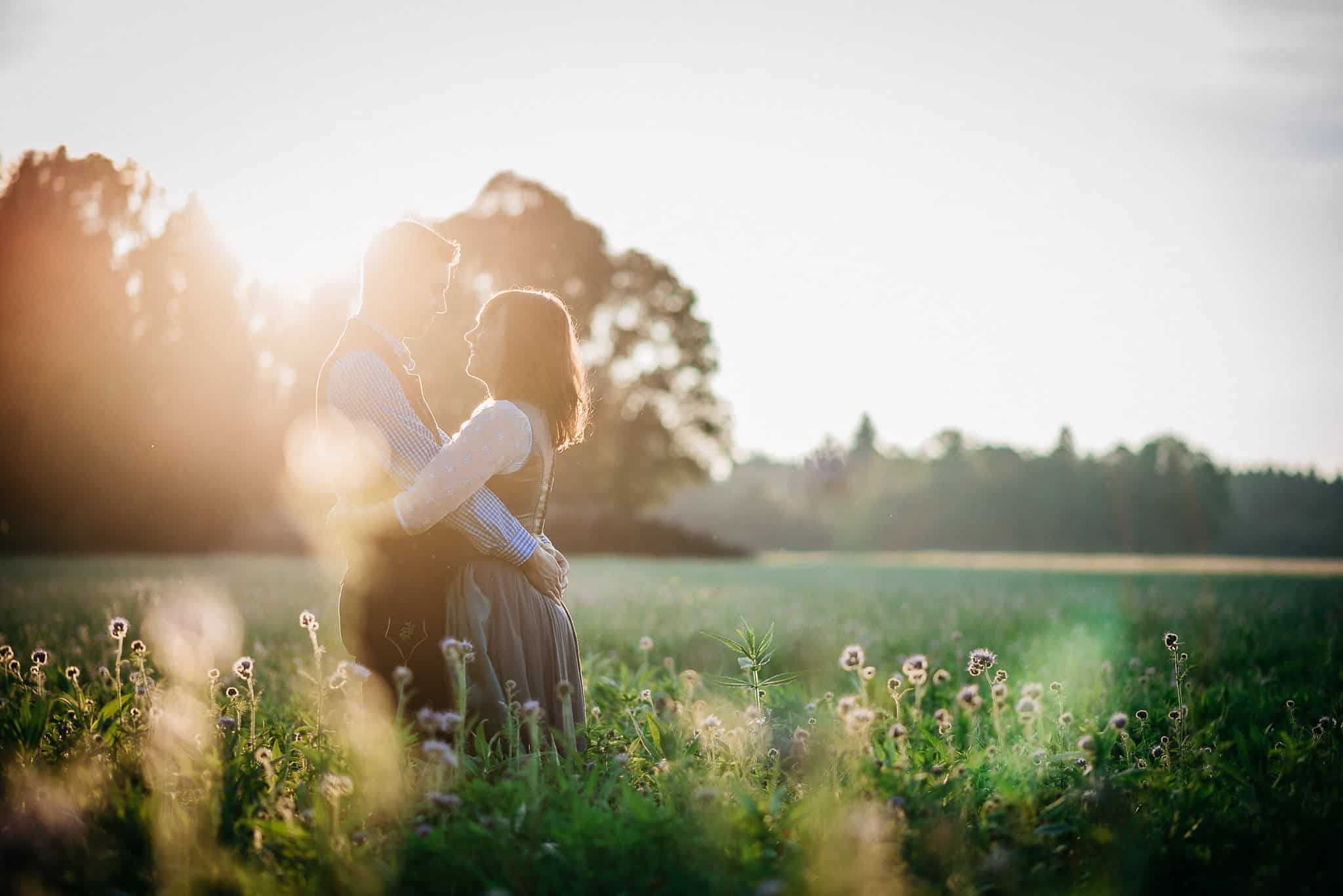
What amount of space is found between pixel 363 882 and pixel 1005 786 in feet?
6.36

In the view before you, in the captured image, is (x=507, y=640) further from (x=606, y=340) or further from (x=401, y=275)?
(x=606, y=340)

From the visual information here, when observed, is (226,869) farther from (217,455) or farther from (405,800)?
(217,455)

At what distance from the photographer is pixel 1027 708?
2838mm

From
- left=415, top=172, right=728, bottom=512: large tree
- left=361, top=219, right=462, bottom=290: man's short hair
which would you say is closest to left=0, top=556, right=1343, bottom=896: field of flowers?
left=361, top=219, right=462, bottom=290: man's short hair

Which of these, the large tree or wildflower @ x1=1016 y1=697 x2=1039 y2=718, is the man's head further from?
the large tree

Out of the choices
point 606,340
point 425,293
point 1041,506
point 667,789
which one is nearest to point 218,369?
point 606,340

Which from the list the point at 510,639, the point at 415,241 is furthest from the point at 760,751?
the point at 415,241

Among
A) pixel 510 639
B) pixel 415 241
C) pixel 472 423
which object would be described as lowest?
pixel 510 639

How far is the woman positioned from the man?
10 cm

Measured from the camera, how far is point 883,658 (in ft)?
22.0

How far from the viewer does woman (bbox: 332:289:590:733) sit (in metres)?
3.12

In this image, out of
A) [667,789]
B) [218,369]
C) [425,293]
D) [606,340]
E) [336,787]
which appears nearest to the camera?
[336,787]

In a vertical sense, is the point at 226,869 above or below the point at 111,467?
below

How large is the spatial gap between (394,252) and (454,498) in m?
1.22
